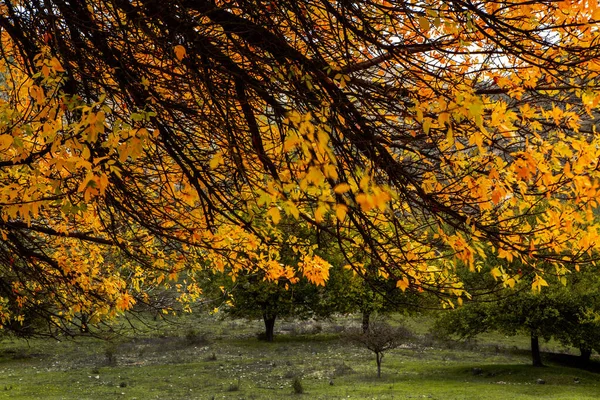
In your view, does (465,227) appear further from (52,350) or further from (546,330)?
(52,350)

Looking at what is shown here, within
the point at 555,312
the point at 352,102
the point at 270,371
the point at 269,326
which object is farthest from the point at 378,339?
the point at 352,102

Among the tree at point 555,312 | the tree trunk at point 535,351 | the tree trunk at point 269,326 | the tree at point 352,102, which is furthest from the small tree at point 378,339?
the tree at point 352,102

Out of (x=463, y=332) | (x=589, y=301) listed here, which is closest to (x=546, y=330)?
(x=589, y=301)

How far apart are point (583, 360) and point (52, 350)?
35.0 m

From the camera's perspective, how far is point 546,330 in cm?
2773

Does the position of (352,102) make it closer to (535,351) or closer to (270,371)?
(270,371)

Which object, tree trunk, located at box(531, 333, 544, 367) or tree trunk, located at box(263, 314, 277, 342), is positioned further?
tree trunk, located at box(263, 314, 277, 342)

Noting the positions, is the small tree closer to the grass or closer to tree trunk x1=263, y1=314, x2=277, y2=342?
the grass

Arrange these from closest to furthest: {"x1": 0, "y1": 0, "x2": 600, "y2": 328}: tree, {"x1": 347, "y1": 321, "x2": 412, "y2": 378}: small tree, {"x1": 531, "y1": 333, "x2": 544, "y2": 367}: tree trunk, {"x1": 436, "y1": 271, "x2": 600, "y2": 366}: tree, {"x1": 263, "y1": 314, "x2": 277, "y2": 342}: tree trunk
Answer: {"x1": 0, "y1": 0, "x2": 600, "y2": 328}: tree
{"x1": 436, "y1": 271, "x2": 600, "y2": 366}: tree
{"x1": 347, "y1": 321, "x2": 412, "y2": 378}: small tree
{"x1": 531, "y1": 333, "x2": 544, "y2": 367}: tree trunk
{"x1": 263, "y1": 314, "x2": 277, "y2": 342}: tree trunk

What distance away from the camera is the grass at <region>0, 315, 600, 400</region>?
76.3 feet

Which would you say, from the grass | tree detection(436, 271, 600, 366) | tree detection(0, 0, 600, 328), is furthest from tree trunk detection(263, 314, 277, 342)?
tree detection(0, 0, 600, 328)

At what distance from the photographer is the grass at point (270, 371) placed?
2327cm

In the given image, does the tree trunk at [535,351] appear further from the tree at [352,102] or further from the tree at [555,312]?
the tree at [352,102]

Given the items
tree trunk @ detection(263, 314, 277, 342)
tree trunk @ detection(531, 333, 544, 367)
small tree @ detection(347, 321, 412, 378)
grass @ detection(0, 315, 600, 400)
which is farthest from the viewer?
tree trunk @ detection(263, 314, 277, 342)
